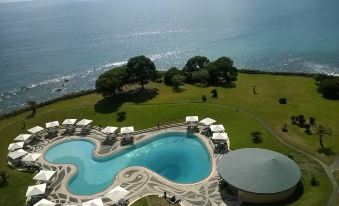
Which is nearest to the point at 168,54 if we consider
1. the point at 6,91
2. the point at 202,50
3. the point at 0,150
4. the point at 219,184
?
the point at 202,50

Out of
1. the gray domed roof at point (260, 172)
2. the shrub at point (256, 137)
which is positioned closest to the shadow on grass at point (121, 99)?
the shrub at point (256, 137)

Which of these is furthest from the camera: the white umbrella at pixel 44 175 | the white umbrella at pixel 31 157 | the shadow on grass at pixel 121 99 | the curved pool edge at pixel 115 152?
the shadow on grass at pixel 121 99

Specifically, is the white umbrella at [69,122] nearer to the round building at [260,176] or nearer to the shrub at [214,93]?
the shrub at [214,93]

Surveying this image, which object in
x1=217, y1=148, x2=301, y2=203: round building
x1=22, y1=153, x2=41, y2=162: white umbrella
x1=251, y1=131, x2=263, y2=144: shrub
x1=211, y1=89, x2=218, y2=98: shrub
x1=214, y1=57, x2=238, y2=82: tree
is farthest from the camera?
x1=214, y1=57, x2=238, y2=82: tree

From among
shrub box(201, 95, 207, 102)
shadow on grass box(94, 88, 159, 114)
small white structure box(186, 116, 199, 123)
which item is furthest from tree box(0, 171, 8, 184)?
shrub box(201, 95, 207, 102)

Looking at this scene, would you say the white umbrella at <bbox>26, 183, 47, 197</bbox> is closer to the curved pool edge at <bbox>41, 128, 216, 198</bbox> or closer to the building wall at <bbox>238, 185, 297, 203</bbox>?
the curved pool edge at <bbox>41, 128, 216, 198</bbox>

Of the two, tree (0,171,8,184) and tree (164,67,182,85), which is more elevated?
tree (164,67,182,85)
